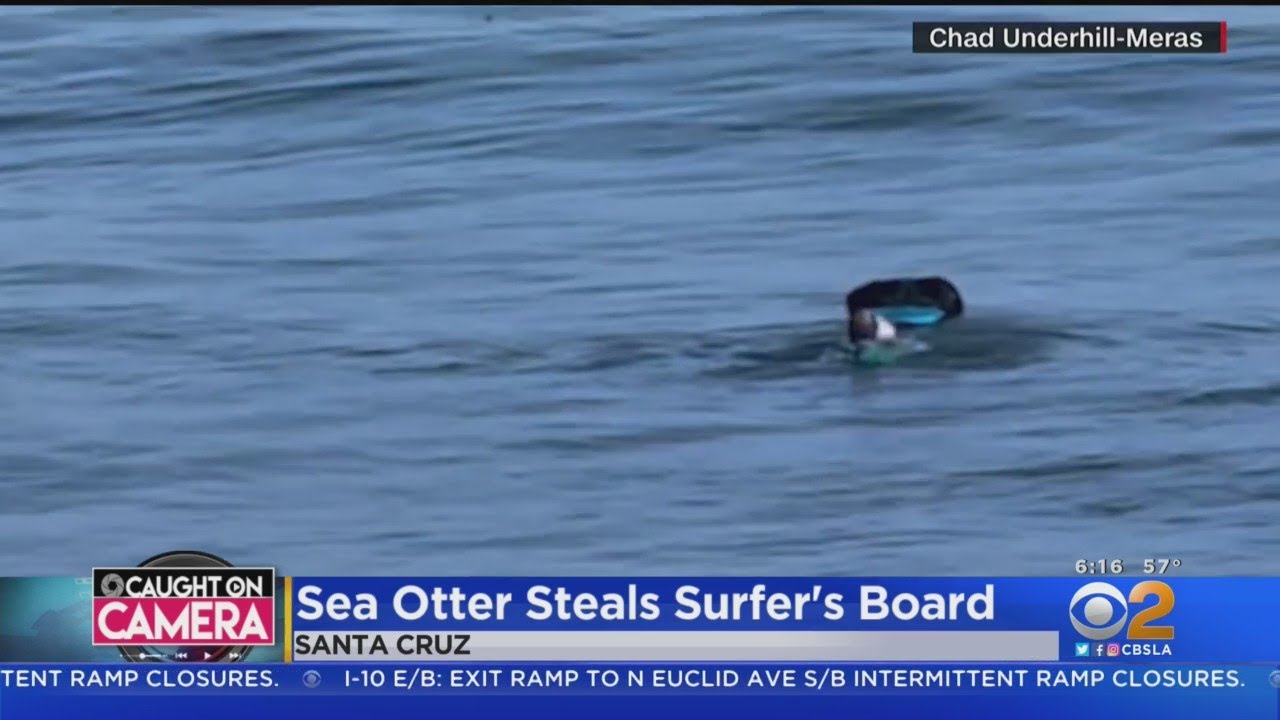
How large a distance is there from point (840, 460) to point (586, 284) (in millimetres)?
3781

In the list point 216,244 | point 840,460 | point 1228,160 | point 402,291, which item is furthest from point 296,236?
point 1228,160

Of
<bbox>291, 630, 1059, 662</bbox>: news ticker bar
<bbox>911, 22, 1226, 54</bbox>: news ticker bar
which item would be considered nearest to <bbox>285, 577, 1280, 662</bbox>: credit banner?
<bbox>291, 630, 1059, 662</bbox>: news ticker bar

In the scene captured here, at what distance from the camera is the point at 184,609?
26.8 ft

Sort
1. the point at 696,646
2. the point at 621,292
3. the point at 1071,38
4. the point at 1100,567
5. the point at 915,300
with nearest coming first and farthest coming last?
1. the point at 696,646
2. the point at 1100,567
3. the point at 1071,38
4. the point at 915,300
5. the point at 621,292

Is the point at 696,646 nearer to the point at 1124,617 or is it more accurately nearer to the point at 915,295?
the point at 1124,617

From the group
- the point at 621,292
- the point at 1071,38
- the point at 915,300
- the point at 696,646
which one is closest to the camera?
the point at 696,646

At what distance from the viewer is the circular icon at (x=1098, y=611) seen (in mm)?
8109

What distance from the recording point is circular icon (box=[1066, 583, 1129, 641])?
8109 mm

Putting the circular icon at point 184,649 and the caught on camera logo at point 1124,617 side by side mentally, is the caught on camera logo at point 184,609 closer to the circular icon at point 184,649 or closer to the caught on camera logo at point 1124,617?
the circular icon at point 184,649

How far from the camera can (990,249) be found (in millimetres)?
15398

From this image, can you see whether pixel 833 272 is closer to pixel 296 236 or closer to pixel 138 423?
pixel 296 236

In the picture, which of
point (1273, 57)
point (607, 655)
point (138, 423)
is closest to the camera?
point (607, 655)

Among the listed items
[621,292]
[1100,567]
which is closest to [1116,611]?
[1100,567]

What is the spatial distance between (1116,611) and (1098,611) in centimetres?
6
